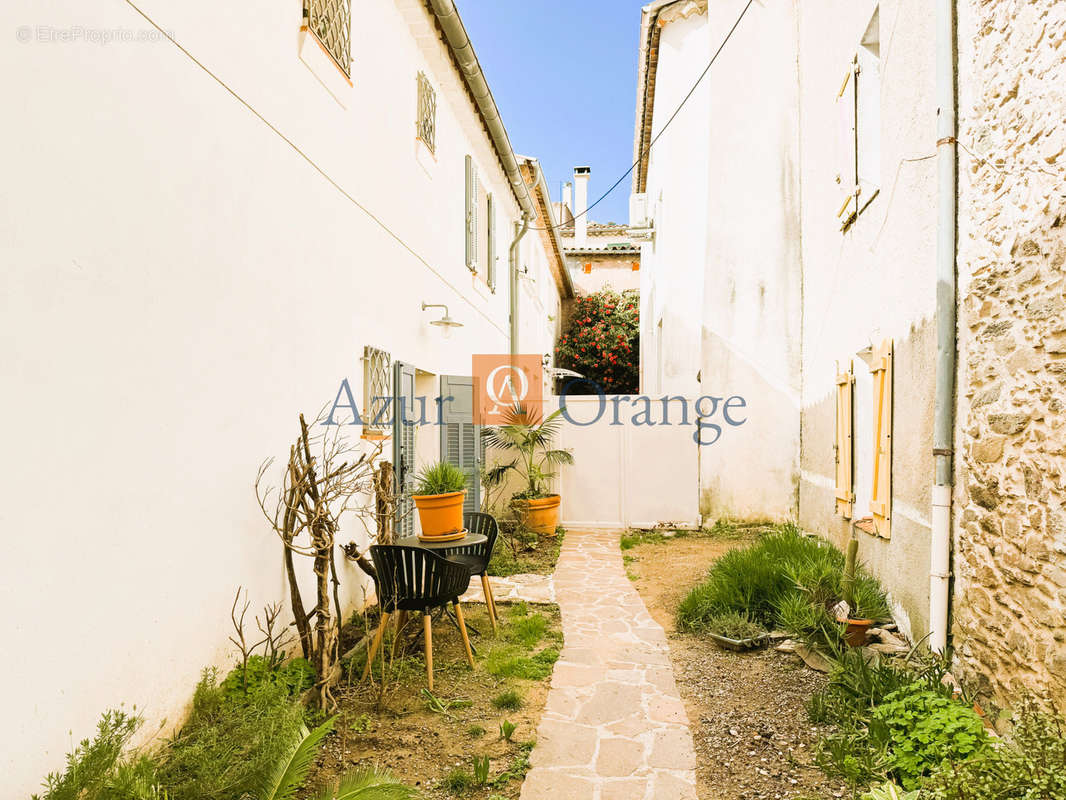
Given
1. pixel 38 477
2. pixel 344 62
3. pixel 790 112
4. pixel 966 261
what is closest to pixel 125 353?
pixel 38 477

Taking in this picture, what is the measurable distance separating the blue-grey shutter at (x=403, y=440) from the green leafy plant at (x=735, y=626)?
8.85 ft

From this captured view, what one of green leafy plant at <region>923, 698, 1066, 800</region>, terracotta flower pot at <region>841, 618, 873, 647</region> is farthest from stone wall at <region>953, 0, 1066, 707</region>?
terracotta flower pot at <region>841, 618, 873, 647</region>

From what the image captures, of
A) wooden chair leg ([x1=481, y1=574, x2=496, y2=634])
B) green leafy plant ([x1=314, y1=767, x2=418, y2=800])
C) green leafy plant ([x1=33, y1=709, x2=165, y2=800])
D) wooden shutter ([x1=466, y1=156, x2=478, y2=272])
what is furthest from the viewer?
wooden shutter ([x1=466, y1=156, x2=478, y2=272])

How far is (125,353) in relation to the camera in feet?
8.75

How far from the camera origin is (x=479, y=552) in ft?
17.5

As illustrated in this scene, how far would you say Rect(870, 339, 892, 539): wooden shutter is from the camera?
502 centimetres

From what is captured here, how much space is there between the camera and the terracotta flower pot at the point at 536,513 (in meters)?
9.34

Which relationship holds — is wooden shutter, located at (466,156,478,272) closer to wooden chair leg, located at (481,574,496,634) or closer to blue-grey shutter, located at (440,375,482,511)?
blue-grey shutter, located at (440,375,482,511)

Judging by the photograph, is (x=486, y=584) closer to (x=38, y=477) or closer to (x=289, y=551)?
(x=289, y=551)

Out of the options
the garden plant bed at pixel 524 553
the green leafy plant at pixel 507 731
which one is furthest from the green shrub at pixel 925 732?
the garden plant bed at pixel 524 553

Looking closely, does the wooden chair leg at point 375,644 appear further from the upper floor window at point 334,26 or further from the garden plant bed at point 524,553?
the upper floor window at point 334,26

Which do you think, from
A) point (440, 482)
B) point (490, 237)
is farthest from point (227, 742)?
point (490, 237)

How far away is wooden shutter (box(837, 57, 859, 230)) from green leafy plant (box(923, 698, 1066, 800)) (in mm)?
4660

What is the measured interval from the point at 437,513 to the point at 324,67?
10.9 feet
